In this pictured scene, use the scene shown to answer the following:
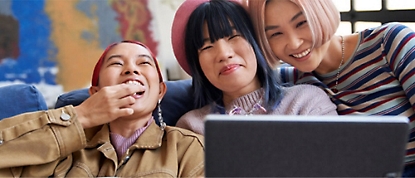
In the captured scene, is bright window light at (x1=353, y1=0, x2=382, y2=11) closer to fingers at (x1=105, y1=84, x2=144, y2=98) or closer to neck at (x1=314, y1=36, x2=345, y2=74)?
neck at (x1=314, y1=36, x2=345, y2=74)

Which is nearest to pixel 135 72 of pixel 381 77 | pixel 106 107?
pixel 106 107

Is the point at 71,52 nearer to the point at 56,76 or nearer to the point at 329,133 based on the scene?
the point at 56,76

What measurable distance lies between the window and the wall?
4.27ft

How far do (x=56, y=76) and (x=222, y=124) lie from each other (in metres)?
2.44

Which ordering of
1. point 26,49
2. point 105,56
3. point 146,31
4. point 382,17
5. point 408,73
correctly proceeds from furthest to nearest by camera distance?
point 146,31, point 26,49, point 382,17, point 105,56, point 408,73

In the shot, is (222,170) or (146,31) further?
(146,31)

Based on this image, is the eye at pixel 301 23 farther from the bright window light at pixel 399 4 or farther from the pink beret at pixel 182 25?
the bright window light at pixel 399 4

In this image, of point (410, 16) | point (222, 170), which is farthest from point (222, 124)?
point (410, 16)

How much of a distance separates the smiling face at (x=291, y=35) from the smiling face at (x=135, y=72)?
1.32ft

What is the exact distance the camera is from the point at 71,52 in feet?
9.43

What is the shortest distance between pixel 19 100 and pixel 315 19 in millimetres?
1069

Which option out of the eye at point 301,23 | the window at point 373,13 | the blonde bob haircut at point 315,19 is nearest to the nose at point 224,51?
the blonde bob haircut at point 315,19

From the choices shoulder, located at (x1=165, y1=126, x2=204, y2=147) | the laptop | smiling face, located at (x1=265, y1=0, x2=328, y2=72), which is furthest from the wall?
the laptop

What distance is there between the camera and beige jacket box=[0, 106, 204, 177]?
1.21 metres
